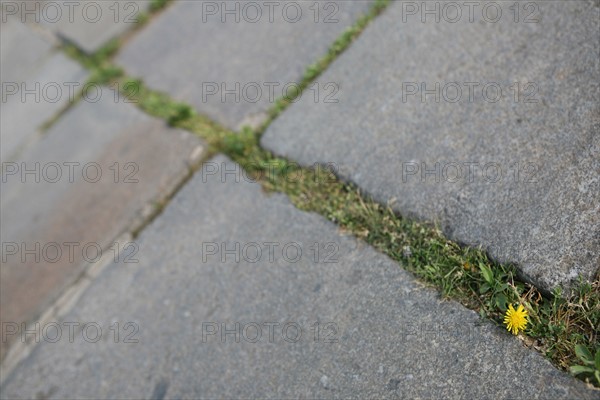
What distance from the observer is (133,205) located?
8.57ft

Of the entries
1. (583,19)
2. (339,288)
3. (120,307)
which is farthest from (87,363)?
(583,19)

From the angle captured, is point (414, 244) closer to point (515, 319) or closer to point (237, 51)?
point (515, 319)

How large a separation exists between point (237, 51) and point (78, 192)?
115 cm

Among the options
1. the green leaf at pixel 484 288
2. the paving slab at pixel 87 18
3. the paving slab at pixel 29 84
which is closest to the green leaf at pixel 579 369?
the green leaf at pixel 484 288

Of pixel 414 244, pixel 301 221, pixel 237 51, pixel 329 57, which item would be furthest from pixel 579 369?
pixel 237 51

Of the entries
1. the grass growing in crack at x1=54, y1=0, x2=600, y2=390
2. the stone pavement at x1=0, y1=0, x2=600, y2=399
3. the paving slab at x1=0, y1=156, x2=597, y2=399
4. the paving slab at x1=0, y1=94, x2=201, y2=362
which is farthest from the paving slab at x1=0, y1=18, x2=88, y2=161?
the paving slab at x1=0, y1=156, x2=597, y2=399

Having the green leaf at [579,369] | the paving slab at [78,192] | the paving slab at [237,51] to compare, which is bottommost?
the paving slab at [78,192]

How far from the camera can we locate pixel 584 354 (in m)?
1.45

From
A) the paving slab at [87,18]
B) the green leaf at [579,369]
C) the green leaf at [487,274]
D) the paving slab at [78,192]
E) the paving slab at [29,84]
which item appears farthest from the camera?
the paving slab at [87,18]

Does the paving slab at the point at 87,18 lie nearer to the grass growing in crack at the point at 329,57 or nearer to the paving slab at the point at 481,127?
the grass growing in crack at the point at 329,57

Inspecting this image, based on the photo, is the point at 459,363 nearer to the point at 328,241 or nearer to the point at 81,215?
the point at 328,241

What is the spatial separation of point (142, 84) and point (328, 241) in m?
1.79

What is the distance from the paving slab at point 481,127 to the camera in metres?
1.72

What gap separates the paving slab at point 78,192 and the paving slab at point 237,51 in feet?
0.87
